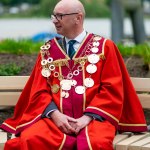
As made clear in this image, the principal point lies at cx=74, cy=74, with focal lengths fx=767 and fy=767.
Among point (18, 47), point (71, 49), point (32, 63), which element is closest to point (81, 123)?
point (71, 49)

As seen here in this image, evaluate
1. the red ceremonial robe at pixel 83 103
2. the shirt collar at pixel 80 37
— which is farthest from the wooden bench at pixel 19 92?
the shirt collar at pixel 80 37

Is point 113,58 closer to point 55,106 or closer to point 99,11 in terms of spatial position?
point 55,106

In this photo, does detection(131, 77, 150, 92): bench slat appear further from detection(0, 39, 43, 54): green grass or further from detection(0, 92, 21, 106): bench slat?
detection(0, 39, 43, 54): green grass

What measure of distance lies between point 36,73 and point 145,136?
1.06 meters

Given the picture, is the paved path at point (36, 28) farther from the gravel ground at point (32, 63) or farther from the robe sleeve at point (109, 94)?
the robe sleeve at point (109, 94)

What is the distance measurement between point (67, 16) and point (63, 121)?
88 centimetres

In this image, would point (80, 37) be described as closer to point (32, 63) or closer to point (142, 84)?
point (142, 84)

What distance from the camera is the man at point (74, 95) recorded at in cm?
604

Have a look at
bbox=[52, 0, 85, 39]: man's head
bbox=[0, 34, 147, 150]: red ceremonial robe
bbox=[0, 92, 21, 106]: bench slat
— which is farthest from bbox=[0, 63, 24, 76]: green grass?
bbox=[52, 0, 85, 39]: man's head

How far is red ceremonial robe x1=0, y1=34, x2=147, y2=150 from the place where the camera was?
19.7 feet

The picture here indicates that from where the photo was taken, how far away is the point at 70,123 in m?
6.16

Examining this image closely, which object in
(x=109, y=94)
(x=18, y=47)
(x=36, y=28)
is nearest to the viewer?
(x=109, y=94)

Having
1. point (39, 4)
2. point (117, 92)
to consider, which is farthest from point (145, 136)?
point (39, 4)

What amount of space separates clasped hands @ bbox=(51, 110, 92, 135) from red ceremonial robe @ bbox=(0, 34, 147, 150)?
44mm
